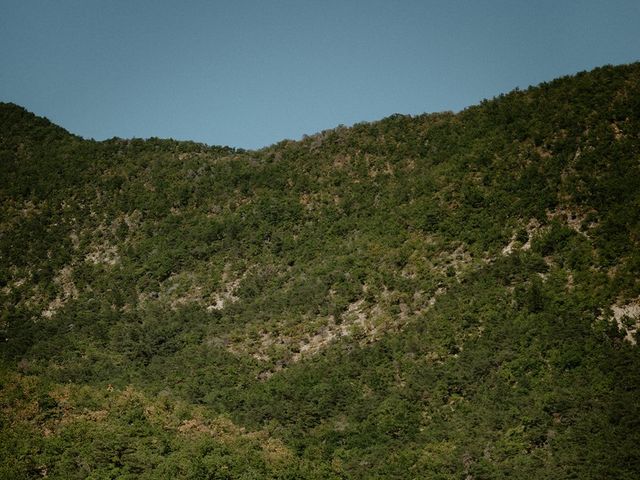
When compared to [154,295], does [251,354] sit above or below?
below

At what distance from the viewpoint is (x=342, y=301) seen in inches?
1882

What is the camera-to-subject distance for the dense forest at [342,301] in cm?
3328

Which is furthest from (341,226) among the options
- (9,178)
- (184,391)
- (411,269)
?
(9,178)

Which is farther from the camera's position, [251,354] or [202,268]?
[202,268]

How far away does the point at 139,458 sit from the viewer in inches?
1251

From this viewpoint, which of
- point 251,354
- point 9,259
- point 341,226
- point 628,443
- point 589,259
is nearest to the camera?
point 628,443

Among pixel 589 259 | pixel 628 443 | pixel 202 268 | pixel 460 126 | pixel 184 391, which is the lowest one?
pixel 628 443

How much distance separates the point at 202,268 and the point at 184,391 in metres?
14.4

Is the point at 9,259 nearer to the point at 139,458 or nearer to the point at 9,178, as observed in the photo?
the point at 9,178

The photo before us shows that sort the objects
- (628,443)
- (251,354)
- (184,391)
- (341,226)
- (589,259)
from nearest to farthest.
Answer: (628,443) → (589,259) → (184,391) → (251,354) → (341,226)

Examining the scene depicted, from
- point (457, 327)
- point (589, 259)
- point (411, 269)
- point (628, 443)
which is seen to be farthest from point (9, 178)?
point (628, 443)

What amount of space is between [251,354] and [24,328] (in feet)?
69.0

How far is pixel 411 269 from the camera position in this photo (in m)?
47.6

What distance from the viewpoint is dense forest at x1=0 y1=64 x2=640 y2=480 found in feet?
109
